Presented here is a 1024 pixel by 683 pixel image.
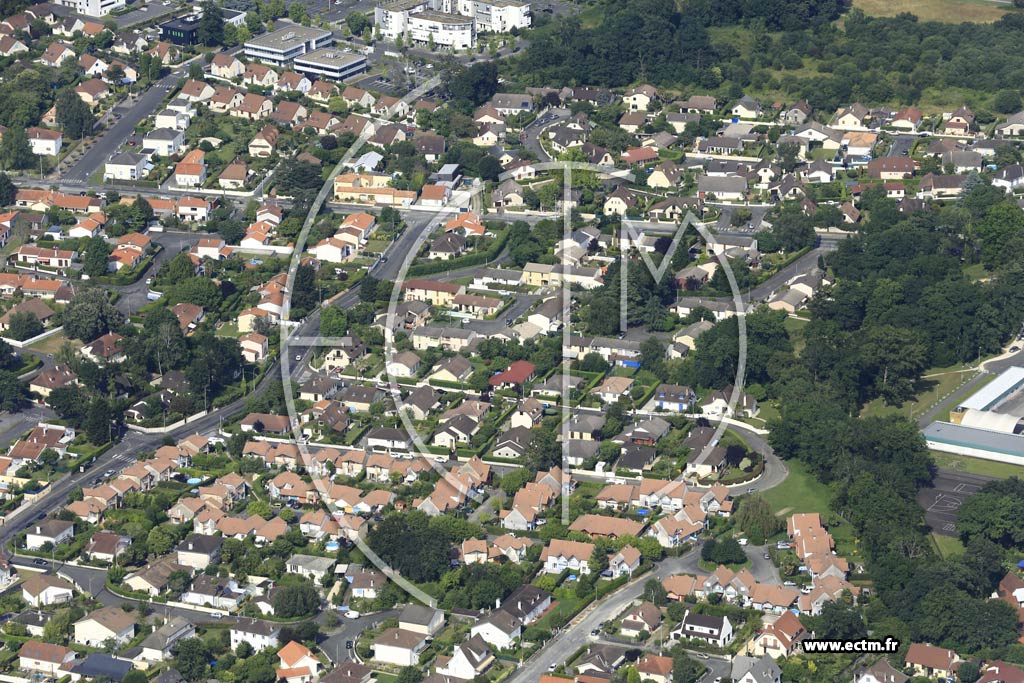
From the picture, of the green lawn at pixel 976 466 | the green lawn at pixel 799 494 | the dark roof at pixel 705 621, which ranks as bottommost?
the green lawn at pixel 799 494

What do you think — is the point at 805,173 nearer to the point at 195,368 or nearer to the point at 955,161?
the point at 955,161

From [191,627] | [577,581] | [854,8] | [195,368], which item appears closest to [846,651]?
[577,581]

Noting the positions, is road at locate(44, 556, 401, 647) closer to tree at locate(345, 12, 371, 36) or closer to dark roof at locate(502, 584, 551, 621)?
dark roof at locate(502, 584, 551, 621)

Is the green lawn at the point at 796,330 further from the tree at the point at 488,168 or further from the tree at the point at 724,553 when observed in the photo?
the tree at the point at 488,168

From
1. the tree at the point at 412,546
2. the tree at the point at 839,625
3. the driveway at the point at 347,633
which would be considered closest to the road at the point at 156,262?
the tree at the point at 412,546

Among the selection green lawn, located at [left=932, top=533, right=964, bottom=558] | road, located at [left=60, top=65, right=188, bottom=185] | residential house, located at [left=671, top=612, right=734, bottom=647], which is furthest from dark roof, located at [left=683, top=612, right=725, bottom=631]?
road, located at [left=60, top=65, right=188, bottom=185]

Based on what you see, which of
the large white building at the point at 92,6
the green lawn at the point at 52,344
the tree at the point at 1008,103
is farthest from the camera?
the large white building at the point at 92,6

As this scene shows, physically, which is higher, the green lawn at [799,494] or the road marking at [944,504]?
the road marking at [944,504]

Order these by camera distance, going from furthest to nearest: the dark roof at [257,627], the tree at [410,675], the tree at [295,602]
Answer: the tree at [295,602], the dark roof at [257,627], the tree at [410,675]

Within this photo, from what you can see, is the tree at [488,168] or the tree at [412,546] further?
the tree at [488,168]
